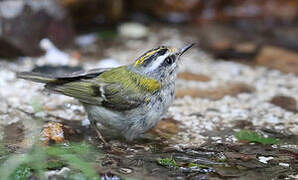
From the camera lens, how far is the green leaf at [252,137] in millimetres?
3850

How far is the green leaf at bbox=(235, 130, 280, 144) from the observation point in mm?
3850

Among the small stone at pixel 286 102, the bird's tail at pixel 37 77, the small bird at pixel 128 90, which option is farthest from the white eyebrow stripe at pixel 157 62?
the small stone at pixel 286 102

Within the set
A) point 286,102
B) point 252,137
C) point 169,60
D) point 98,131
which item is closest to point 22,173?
point 98,131

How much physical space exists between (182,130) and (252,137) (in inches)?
23.9

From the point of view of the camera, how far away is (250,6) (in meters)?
7.52

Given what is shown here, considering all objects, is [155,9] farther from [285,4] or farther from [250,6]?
[285,4]

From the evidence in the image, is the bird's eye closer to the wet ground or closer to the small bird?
the small bird

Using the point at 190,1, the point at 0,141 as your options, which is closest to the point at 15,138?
the point at 0,141

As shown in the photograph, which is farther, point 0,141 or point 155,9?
point 155,9

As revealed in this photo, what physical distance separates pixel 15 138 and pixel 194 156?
1370mm

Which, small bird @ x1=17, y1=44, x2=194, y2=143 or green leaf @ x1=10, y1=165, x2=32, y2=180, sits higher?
small bird @ x1=17, y1=44, x2=194, y2=143

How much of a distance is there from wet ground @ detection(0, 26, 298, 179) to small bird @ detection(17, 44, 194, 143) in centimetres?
19

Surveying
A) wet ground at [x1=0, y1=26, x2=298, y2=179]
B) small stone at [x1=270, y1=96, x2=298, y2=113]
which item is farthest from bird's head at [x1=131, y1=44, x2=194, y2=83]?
small stone at [x1=270, y1=96, x2=298, y2=113]

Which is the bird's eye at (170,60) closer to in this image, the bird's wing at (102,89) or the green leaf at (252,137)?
the bird's wing at (102,89)
